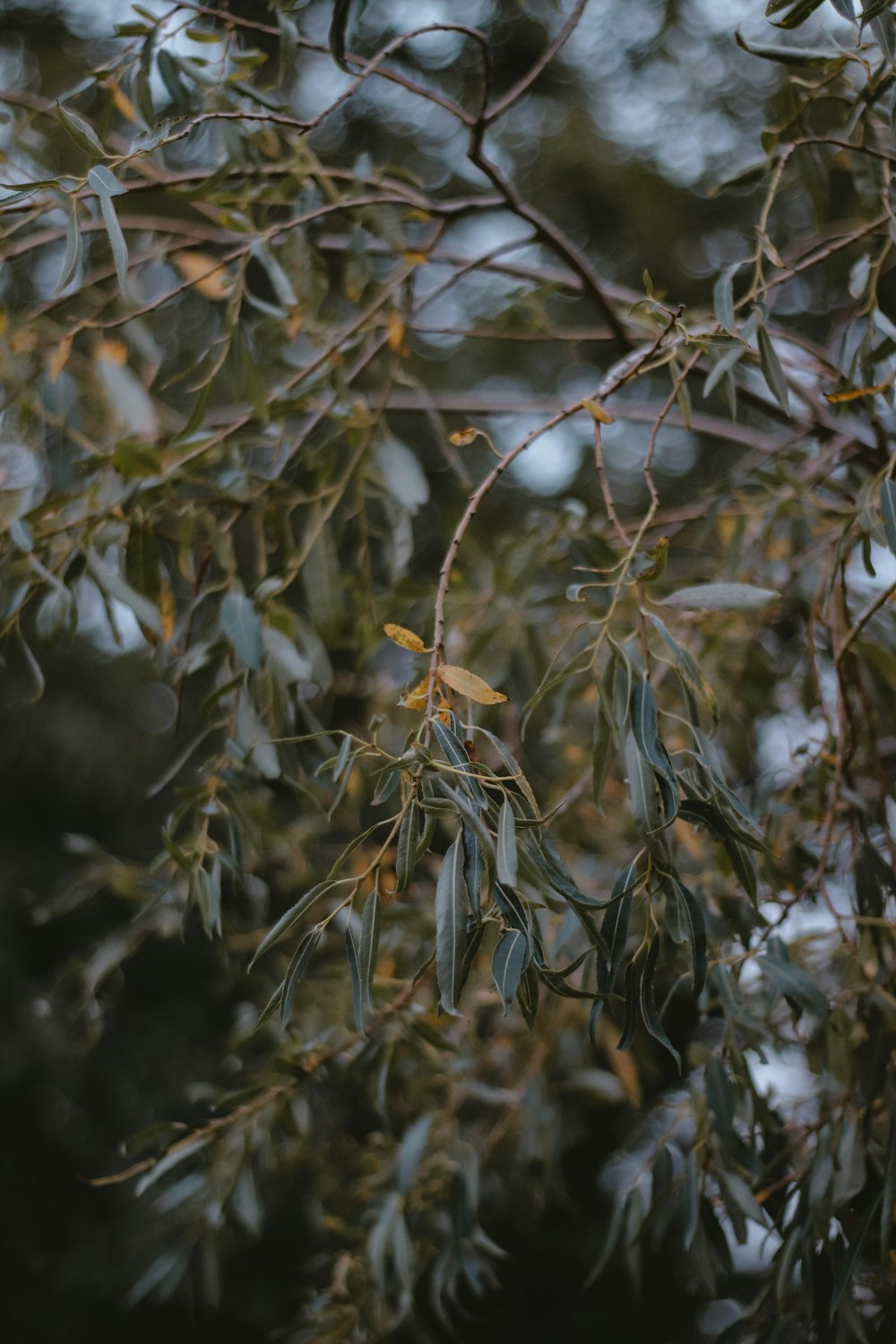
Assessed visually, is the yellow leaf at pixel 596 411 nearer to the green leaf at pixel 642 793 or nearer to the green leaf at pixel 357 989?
the green leaf at pixel 642 793

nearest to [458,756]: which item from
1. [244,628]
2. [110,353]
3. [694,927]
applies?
[694,927]

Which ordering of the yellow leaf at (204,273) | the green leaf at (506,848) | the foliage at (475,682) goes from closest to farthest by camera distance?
1. the green leaf at (506,848)
2. the foliage at (475,682)
3. the yellow leaf at (204,273)

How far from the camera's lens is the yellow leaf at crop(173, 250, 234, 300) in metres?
0.76

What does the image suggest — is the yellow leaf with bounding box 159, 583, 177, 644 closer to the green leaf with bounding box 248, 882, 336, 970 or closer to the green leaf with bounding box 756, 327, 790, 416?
the green leaf with bounding box 248, 882, 336, 970

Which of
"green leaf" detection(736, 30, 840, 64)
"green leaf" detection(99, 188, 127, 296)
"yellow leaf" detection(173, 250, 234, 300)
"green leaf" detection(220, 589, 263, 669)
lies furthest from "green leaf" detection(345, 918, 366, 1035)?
"green leaf" detection(736, 30, 840, 64)

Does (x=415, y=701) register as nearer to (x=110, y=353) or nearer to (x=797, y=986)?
(x=797, y=986)

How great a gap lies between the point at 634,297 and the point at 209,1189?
91cm

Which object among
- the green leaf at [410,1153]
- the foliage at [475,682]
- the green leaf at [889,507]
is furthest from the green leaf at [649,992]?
the green leaf at [410,1153]

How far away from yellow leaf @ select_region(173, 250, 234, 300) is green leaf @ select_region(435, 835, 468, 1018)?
47cm

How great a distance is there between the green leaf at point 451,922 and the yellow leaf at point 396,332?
50 centimetres

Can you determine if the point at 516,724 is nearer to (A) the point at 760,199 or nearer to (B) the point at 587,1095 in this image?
(B) the point at 587,1095

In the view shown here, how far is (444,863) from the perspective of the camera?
47cm

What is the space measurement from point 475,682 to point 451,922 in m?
0.12

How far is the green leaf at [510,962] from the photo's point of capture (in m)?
0.44
